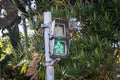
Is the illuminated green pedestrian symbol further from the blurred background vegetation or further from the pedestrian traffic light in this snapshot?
the blurred background vegetation

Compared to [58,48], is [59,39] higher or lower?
higher

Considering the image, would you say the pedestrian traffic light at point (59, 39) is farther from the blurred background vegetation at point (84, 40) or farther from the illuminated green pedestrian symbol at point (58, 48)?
the blurred background vegetation at point (84, 40)

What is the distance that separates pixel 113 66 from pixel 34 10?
11.0ft

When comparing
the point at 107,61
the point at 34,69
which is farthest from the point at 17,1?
the point at 107,61

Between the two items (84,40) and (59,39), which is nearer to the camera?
(59,39)

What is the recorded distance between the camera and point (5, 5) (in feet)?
46.4

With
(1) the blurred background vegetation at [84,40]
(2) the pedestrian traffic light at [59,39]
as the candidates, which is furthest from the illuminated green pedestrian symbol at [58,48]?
(1) the blurred background vegetation at [84,40]

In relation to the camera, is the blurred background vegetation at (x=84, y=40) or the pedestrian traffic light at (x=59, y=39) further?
the blurred background vegetation at (x=84, y=40)

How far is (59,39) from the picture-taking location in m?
4.66

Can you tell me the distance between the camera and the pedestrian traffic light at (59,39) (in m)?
4.62

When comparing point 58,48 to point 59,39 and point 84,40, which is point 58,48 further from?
point 84,40

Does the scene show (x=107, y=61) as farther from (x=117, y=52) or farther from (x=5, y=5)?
(x=5, y=5)

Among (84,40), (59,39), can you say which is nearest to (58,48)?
(59,39)

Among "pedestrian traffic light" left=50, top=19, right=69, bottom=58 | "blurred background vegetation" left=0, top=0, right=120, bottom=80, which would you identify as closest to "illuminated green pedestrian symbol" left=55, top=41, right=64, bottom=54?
"pedestrian traffic light" left=50, top=19, right=69, bottom=58
